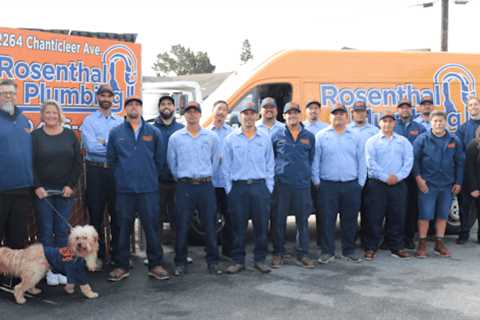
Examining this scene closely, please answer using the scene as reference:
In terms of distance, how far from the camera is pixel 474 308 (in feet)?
16.1

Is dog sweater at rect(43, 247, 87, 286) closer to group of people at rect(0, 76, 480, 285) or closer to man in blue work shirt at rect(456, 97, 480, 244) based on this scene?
group of people at rect(0, 76, 480, 285)

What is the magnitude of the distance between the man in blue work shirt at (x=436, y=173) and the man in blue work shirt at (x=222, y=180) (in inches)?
A: 96.4

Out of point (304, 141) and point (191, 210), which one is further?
point (304, 141)

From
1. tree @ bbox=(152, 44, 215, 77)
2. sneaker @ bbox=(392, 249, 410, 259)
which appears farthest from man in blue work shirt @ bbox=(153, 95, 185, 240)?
tree @ bbox=(152, 44, 215, 77)

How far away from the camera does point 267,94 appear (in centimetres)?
Answer: 767

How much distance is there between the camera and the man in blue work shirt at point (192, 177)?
19.8 ft

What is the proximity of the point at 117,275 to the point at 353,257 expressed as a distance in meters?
2.86

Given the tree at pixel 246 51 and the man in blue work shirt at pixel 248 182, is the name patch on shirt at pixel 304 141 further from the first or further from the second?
the tree at pixel 246 51

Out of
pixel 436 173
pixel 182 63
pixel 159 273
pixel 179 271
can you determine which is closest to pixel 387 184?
pixel 436 173

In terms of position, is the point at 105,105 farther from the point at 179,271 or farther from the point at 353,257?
the point at 353,257

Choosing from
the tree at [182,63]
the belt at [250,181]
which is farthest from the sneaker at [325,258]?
the tree at [182,63]

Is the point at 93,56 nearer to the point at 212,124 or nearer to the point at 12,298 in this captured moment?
the point at 212,124

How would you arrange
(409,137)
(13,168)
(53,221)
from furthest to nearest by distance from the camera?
(409,137) < (53,221) < (13,168)

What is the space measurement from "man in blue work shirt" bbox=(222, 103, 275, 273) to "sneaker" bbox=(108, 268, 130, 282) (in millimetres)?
1154
